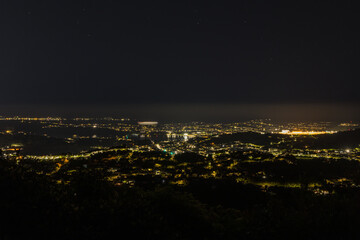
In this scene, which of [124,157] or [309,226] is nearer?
[309,226]

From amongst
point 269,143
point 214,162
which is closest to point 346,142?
point 269,143

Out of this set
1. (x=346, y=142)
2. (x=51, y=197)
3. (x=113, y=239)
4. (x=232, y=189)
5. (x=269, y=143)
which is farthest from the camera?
(x=269, y=143)

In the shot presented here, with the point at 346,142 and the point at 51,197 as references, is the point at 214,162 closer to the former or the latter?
the point at 51,197

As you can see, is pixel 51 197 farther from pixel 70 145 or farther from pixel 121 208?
pixel 70 145

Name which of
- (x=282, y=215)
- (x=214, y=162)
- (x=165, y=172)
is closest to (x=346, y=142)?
(x=214, y=162)

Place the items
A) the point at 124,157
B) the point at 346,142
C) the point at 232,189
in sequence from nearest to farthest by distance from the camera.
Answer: the point at 232,189 < the point at 124,157 < the point at 346,142

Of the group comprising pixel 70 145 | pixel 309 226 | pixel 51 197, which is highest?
pixel 51 197

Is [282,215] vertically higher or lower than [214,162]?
higher
